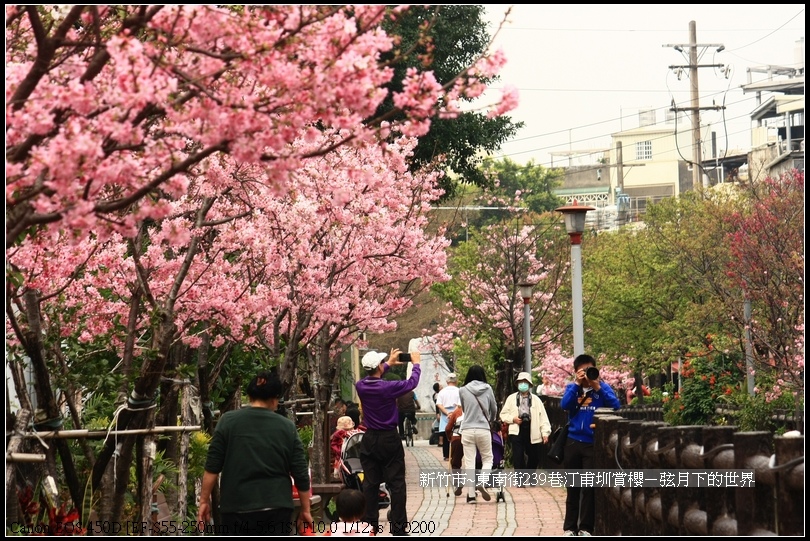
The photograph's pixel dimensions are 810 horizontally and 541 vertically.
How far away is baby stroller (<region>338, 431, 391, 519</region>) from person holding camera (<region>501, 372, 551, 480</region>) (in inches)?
194

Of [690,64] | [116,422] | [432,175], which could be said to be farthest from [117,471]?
[690,64]

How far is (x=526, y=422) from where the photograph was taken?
20.3 meters

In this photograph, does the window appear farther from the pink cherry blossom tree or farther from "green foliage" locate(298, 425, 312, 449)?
"green foliage" locate(298, 425, 312, 449)

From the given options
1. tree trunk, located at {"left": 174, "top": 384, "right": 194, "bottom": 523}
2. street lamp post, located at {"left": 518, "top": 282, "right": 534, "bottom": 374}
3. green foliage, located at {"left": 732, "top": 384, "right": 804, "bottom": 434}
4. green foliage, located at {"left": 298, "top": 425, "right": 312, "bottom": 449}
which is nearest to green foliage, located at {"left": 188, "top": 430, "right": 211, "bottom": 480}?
tree trunk, located at {"left": 174, "top": 384, "right": 194, "bottom": 523}

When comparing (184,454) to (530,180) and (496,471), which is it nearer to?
(496,471)

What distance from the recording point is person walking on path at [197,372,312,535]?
7730 mm

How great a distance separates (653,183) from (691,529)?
94298 millimetres

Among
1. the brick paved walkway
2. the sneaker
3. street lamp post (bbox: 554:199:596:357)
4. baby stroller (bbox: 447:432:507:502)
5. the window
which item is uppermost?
the window

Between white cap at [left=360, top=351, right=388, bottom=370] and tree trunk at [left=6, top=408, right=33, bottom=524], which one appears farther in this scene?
white cap at [left=360, top=351, right=388, bottom=370]

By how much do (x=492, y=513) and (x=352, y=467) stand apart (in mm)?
1996

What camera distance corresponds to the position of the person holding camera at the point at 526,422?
773 inches

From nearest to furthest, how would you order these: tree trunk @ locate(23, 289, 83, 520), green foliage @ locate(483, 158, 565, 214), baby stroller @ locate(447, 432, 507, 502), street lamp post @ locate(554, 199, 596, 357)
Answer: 1. tree trunk @ locate(23, 289, 83, 520)
2. street lamp post @ locate(554, 199, 596, 357)
3. baby stroller @ locate(447, 432, 507, 502)
4. green foliage @ locate(483, 158, 565, 214)

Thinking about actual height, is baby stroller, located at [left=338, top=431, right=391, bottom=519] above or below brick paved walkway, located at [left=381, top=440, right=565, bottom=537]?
above

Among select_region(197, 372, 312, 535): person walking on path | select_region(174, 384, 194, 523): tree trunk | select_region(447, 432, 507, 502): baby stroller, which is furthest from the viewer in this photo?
select_region(447, 432, 507, 502): baby stroller
